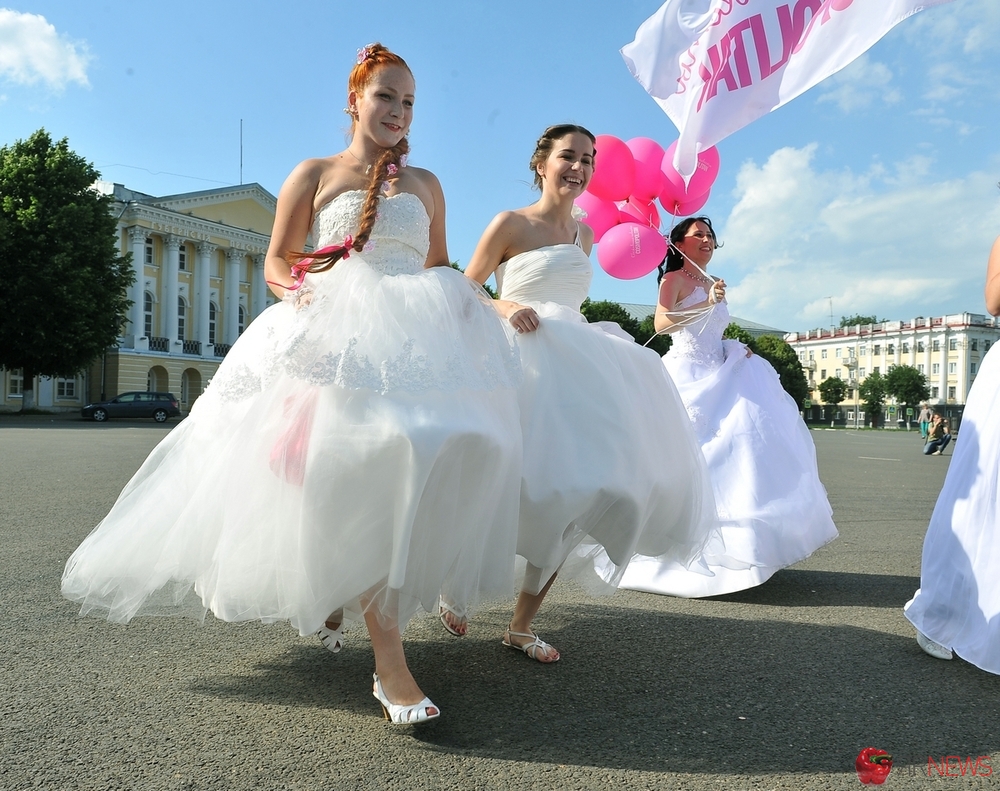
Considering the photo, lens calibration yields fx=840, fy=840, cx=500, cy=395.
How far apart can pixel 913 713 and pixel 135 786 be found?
2.57m

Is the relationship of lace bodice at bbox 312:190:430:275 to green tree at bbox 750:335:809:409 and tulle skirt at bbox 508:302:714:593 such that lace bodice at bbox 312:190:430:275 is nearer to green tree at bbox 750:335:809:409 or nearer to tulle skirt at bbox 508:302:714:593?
tulle skirt at bbox 508:302:714:593

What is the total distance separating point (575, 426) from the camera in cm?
337

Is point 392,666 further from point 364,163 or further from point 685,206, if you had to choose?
point 685,206

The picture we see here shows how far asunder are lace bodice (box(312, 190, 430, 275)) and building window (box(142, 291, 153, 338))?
51718mm

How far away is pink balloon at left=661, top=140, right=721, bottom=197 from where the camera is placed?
20.0 feet

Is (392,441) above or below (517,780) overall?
above

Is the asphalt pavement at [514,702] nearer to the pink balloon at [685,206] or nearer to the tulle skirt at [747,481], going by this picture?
the tulle skirt at [747,481]

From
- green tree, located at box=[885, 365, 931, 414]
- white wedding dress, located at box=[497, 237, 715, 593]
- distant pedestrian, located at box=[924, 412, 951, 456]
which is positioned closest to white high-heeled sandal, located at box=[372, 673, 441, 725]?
white wedding dress, located at box=[497, 237, 715, 593]

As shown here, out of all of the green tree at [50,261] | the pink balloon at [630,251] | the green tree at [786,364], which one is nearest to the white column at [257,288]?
the green tree at [50,261]

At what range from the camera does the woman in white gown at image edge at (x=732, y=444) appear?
502 cm

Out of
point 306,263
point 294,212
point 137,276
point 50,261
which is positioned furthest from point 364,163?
point 137,276

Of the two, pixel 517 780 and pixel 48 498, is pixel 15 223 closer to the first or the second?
pixel 48 498

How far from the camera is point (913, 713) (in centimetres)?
300

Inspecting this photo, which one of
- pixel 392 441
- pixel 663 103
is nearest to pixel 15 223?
pixel 663 103
